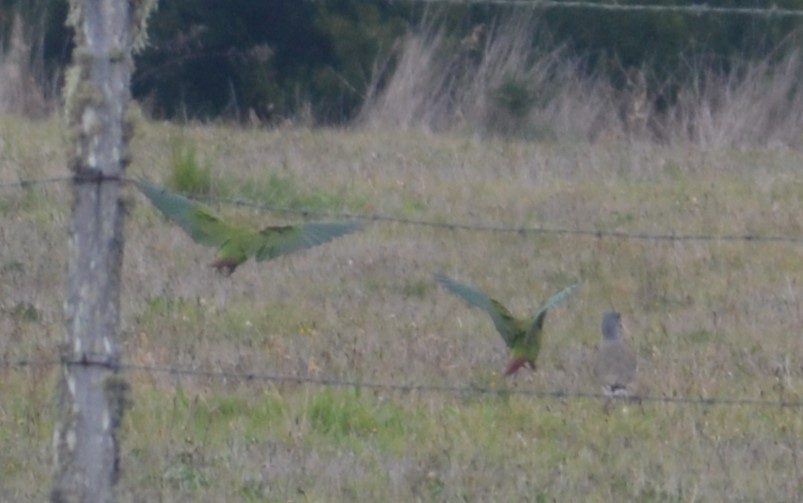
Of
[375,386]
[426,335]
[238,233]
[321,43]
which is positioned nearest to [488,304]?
[375,386]

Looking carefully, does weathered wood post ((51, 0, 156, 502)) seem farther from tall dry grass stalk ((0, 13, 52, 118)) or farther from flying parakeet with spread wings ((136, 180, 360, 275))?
tall dry grass stalk ((0, 13, 52, 118))

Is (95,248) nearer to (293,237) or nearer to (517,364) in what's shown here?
(293,237)

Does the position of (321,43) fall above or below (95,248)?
below

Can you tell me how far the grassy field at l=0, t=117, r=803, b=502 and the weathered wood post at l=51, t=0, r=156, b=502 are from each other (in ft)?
0.35

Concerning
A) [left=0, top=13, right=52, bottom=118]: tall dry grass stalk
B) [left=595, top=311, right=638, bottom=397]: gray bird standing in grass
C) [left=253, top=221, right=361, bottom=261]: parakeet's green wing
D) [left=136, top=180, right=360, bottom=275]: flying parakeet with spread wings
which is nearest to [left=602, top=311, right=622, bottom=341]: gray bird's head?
[left=595, top=311, right=638, bottom=397]: gray bird standing in grass

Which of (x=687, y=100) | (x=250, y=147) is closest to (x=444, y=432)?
(x=250, y=147)

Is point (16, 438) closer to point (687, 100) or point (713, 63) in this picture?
point (687, 100)

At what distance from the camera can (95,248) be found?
348cm

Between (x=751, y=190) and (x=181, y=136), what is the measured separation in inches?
125

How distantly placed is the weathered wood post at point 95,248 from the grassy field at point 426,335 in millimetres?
106

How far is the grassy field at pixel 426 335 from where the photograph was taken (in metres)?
4.98

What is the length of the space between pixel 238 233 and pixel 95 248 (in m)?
1.38


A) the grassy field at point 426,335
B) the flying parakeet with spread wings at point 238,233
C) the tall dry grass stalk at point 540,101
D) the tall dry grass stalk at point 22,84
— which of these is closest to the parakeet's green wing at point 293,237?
the flying parakeet with spread wings at point 238,233

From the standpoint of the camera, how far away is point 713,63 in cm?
1673
